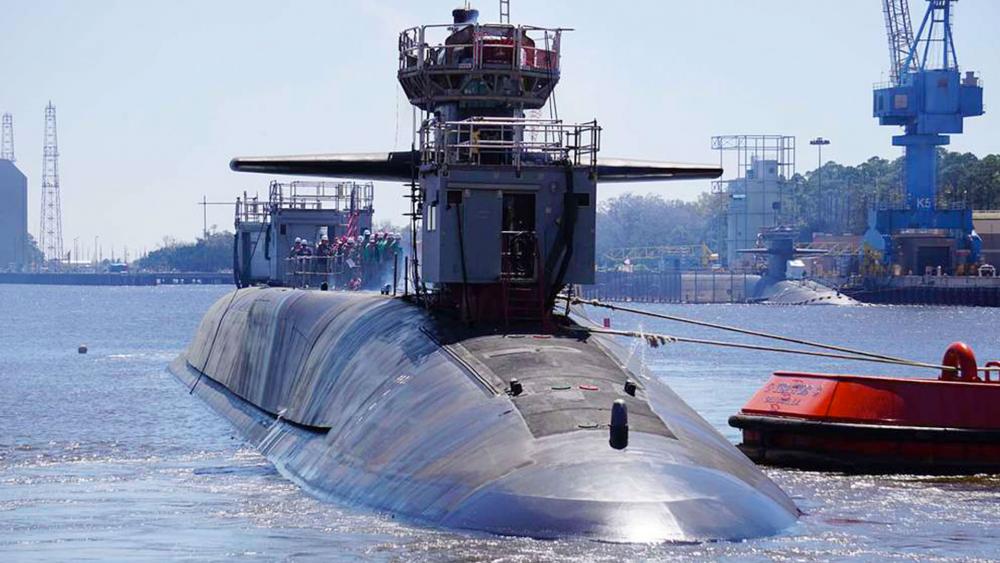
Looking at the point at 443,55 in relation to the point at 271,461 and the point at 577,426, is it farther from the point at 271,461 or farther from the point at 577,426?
the point at 577,426

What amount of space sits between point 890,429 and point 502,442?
442 inches

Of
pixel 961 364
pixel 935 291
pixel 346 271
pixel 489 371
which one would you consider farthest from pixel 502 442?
pixel 935 291

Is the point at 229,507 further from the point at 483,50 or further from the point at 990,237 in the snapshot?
the point at 990,237

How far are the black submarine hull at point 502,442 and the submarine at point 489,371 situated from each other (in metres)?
0.03

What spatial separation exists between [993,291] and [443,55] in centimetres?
12208

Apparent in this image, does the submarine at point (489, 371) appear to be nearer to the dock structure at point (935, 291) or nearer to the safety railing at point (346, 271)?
the safety railing at point (346, 271)

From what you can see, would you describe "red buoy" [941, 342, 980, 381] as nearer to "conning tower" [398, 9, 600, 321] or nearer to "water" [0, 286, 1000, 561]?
"water" [0, 286, 1000, 561]

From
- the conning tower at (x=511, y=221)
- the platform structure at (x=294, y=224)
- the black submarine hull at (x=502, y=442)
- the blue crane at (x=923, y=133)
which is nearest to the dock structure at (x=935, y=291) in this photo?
the blue crane at (x=923, y=133)

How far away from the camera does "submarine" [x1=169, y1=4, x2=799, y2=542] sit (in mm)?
18656

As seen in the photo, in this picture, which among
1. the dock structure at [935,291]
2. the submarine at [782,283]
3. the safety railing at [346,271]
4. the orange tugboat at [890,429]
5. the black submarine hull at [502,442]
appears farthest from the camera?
the submarine at [782,283]

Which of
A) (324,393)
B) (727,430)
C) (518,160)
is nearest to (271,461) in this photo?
(324,393)

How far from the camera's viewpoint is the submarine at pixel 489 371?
18656 millimetres

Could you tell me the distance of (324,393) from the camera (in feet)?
91.1

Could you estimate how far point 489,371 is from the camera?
73.5ft
